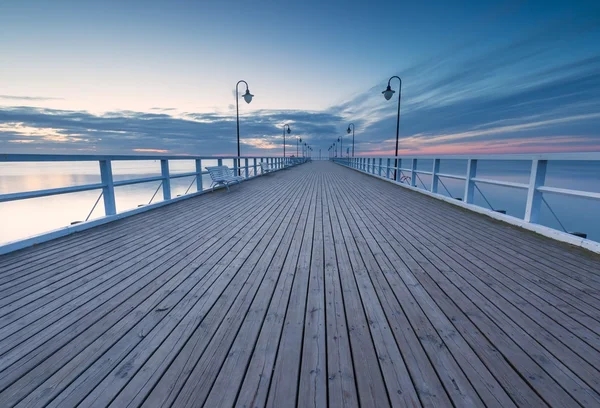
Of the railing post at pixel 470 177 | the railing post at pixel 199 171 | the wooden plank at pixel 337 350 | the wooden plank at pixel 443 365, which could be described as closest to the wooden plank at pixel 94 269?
the wooden plank at pixel 337 350

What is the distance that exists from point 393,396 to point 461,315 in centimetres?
104

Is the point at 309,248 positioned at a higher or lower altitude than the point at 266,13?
lower

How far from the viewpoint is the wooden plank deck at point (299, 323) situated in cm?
131

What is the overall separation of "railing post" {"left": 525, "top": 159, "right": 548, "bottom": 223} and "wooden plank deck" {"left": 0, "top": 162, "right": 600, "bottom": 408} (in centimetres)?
86

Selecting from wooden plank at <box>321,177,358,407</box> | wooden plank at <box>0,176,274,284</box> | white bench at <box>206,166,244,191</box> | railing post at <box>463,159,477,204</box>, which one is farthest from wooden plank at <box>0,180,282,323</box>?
railing post at <box>463,159,477,204</box>

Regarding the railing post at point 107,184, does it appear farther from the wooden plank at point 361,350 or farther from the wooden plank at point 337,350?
the wooden plank at point 361,350

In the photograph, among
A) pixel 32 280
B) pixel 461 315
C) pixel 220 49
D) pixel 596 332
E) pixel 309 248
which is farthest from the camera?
pixel 220 49

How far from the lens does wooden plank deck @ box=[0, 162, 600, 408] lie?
1314 millimetres

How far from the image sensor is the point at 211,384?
134 cm

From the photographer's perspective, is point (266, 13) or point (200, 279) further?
point (266, 13)

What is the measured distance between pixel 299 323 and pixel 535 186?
173 inches

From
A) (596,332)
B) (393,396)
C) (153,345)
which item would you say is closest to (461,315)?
(596,332)

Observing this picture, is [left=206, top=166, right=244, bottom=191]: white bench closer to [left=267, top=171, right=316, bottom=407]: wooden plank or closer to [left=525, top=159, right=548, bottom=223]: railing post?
[left=267, top=171, right=316, bottom=407]: wooden plank

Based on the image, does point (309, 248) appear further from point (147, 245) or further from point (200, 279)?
point (147, 245)
